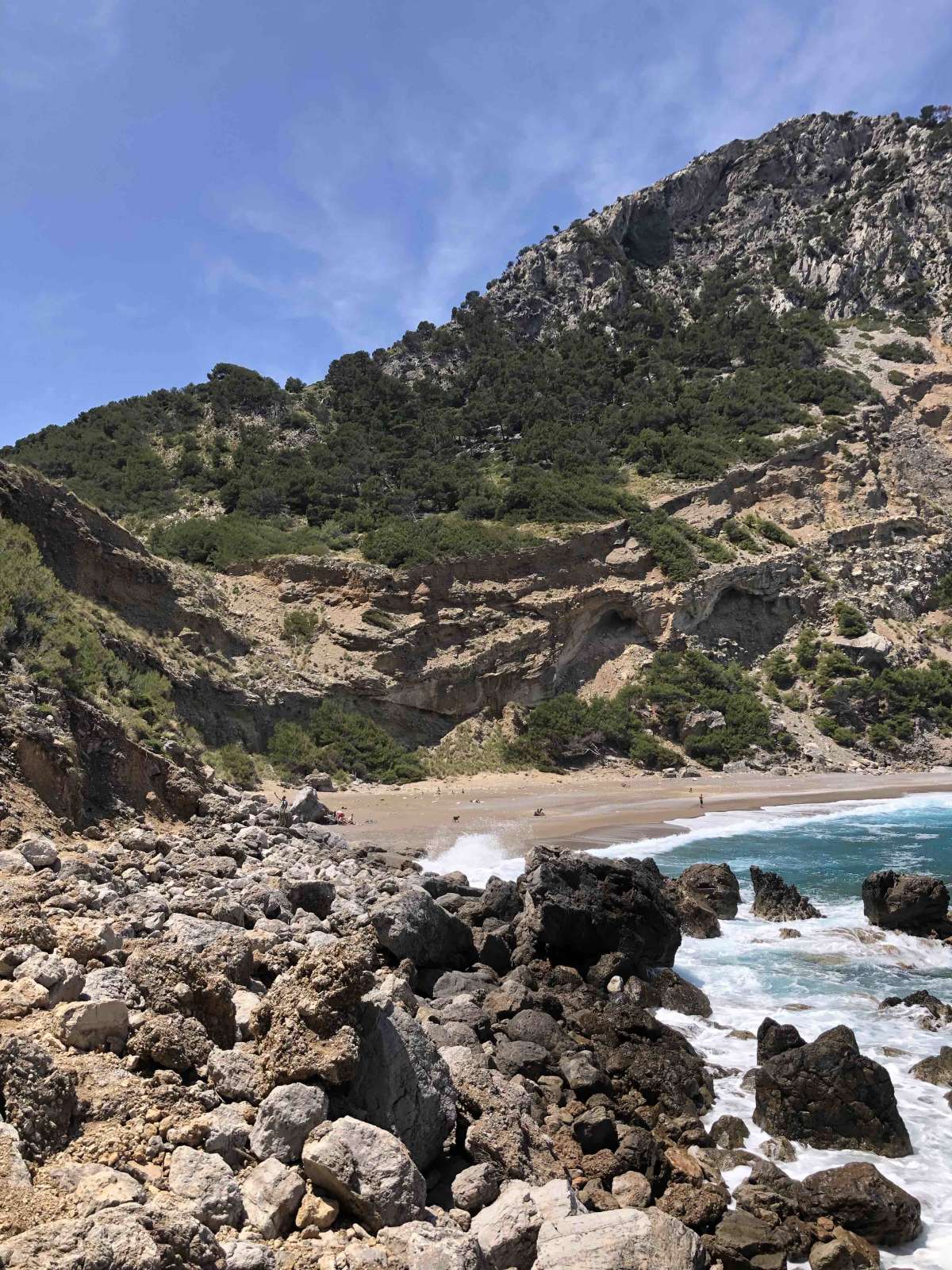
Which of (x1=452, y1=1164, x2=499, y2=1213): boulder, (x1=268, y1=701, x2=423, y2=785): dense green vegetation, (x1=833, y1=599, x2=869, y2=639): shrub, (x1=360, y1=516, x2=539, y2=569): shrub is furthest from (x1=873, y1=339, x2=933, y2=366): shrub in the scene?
(x1=452, y1=1164, x2=499, y2=1213): boulder

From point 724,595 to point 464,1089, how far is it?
4641 cm

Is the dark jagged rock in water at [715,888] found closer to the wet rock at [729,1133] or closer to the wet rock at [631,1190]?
the wet rock at [729,1133]

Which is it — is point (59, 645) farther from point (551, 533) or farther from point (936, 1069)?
point (551, 533)

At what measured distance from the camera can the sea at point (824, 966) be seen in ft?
25.2

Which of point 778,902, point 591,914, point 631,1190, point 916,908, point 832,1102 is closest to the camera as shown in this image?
point 631,1190

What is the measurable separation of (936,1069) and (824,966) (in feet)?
14.1

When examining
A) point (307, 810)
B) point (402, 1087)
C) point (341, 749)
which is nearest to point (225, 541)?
point (341, 749)

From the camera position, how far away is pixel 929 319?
255 feet

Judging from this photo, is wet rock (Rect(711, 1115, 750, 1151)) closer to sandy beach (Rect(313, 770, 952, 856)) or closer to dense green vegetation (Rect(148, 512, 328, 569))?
sandy beach (Rect(313, 770, 952, 856))

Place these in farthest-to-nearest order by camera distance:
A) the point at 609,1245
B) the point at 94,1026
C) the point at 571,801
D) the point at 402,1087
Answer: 1. the point at 571,801
2. the point at 402,1087
3. the point at 94,1026
4. the point at 609,1245

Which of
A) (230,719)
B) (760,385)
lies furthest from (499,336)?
(230,719)

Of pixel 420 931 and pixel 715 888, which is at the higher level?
pixel 420 931

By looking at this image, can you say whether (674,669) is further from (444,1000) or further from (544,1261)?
(544,1261)

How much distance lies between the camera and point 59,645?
1406cm
